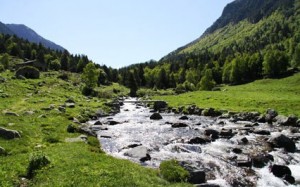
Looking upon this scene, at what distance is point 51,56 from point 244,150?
16571cm

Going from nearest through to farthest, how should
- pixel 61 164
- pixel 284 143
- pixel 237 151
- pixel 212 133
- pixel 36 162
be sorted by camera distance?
pixel 36 162
pixel 61 164
pixel 237 151
pixel 284 143
pixel 212 133

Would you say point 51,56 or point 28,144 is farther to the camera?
point 51,56

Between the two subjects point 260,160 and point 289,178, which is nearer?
point 289,178

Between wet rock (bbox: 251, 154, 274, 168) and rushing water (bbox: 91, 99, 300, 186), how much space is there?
722 millimetres

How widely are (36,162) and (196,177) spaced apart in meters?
12.8

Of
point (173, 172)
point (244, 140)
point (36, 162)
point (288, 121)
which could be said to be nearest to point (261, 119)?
point (288, 121)

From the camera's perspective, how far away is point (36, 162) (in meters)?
23.9

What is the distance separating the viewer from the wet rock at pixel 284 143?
38116mm

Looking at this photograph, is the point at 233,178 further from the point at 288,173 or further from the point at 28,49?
the point at 28,49

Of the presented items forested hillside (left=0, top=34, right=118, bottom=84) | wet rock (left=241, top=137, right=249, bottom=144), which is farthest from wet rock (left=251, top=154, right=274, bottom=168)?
forested hillside (left=0, top=34, right=118, bottom=84)

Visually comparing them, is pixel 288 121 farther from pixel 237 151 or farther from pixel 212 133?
pixel 237 151

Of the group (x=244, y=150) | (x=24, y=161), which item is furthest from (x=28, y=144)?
(x=244, y=150)

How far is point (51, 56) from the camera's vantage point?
18438cm

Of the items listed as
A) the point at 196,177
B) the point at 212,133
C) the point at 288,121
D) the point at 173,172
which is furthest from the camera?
the point at 288,121
